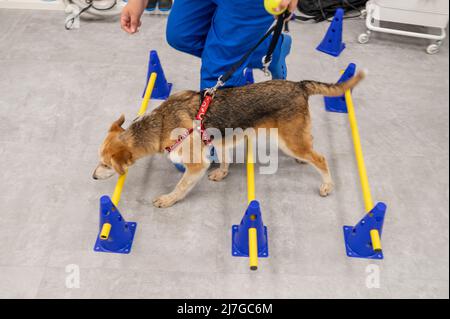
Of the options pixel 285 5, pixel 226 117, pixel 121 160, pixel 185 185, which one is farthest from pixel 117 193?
pixel 285 5

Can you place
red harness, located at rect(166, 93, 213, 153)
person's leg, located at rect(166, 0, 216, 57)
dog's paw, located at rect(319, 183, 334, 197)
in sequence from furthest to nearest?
dog's paw, located at rect(319, 183, 334, 197)
person's leg, located at rect(166, 0, 216, 57)
red harness, located at rect(166, 93, 213, 153)

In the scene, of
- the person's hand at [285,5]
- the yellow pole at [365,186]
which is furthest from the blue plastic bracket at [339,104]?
the person's hand at [285,5]

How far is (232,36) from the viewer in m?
2.86

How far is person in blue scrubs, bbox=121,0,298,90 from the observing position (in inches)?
→ 107

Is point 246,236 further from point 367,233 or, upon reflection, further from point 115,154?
point 115,154

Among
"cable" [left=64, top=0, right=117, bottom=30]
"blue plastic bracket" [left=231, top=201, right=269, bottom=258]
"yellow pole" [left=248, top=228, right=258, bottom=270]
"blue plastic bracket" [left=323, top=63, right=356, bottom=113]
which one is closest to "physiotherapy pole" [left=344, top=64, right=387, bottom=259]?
"blue plastic bracket" [left=231, top=201, right=269, bottom=258]

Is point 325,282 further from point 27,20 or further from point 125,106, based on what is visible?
point 27,20

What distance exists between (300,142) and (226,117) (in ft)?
1.82

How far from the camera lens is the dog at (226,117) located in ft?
9.21

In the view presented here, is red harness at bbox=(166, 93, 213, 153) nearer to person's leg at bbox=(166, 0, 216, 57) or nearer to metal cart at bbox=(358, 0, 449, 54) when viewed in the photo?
person's leg at bbox=(166, 0, 216, 57)

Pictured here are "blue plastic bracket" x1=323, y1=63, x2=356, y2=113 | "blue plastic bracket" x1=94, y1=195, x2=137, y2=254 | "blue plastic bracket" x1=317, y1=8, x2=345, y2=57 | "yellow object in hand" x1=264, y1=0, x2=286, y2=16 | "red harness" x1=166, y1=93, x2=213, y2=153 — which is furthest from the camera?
"blue plastic bracket" x1=317, y1=8, x2=345, y2=57

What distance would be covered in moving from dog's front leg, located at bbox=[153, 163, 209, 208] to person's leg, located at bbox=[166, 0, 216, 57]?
3.39 feet
